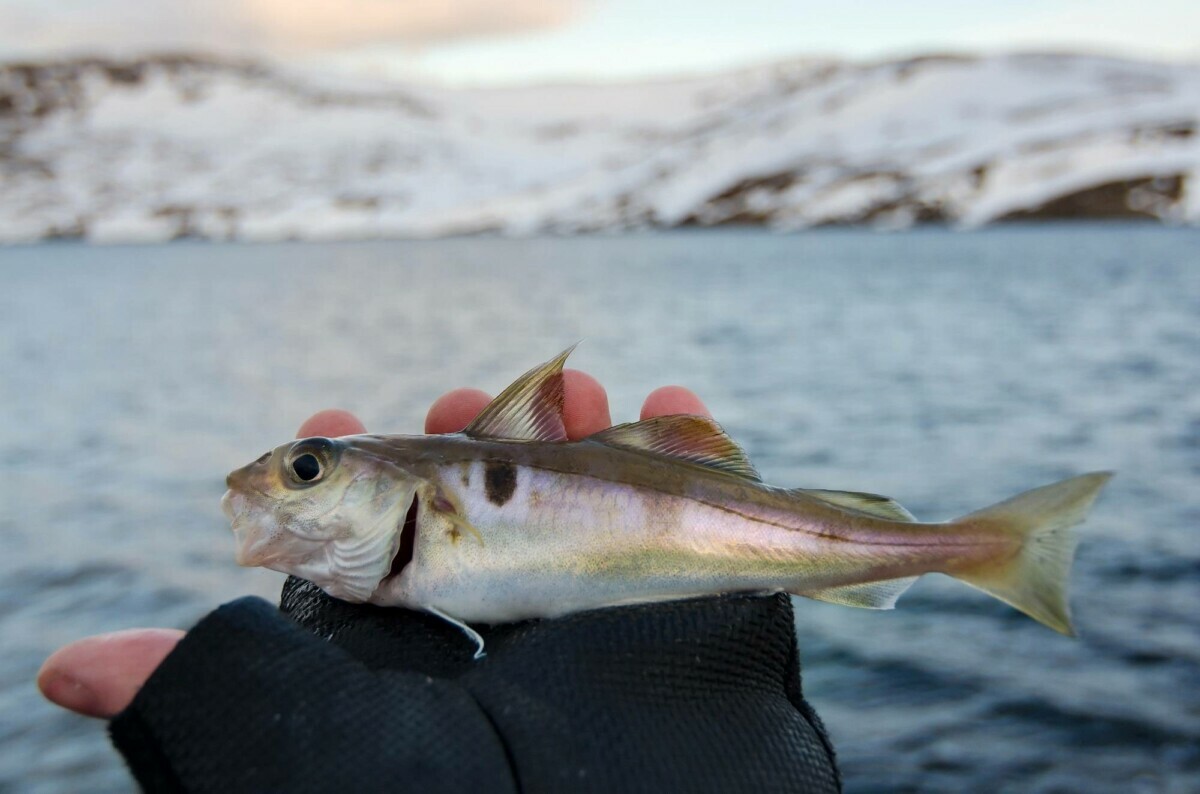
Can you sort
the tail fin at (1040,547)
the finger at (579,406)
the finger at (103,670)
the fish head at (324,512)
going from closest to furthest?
the finger at (103,670), the fish head at (324,512), the tail fin at (1040,547), the finger at (579,406)

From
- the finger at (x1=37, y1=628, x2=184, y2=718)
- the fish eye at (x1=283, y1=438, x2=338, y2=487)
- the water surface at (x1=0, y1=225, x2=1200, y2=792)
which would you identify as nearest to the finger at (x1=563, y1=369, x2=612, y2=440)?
the fish eye at (x1=283, y1=438, x2=338, y2=487)

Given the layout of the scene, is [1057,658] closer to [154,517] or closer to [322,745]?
[322,745]

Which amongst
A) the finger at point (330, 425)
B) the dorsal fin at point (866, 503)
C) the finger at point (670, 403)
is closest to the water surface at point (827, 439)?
the dorsal fin at point (866, 503)

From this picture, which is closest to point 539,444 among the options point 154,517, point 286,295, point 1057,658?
point 1057,658

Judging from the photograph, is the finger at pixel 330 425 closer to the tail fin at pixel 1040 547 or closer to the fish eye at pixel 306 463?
the fish eye at pixel 306 463

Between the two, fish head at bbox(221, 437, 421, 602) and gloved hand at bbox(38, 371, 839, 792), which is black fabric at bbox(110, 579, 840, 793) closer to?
gloved hand at bbox(38, 371, 839, 792)

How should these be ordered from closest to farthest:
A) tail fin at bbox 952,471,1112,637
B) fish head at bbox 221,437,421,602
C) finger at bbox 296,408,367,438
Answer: fish head at bbox 221,437,421,602, tail fin at bbox 952,471,1112,637, finger at bbox 296,408,367,438
